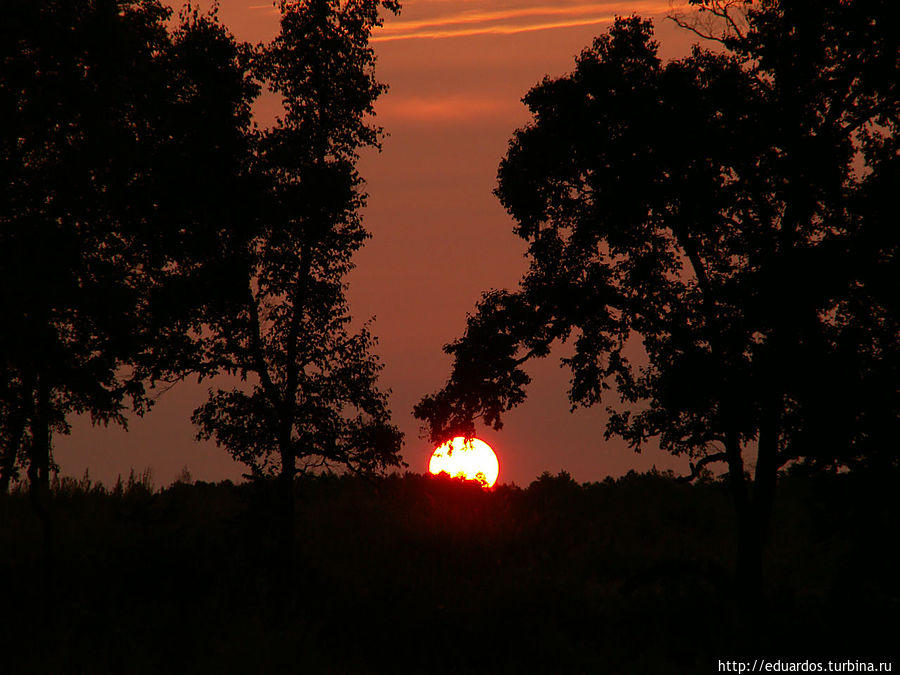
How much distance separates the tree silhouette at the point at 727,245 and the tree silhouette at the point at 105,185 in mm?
6079

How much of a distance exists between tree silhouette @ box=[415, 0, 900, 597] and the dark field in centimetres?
162

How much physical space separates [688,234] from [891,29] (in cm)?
509

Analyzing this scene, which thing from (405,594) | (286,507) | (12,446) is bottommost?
(405,594)

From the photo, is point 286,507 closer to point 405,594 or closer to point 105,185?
point 405,594

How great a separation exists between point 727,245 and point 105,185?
12.9 metres

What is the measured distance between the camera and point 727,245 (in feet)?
59.0

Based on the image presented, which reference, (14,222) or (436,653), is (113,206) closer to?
(14,222)

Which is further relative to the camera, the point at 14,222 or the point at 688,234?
the point at 688,234

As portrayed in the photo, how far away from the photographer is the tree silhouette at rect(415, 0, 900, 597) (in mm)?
15836

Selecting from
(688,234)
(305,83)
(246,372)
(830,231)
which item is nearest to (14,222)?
(246,372)

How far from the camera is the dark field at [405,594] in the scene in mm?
15219

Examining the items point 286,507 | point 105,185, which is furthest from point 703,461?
point 105,185

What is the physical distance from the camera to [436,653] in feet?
52.9

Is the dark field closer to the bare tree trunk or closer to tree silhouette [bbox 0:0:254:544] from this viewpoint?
the bare tree trunk
